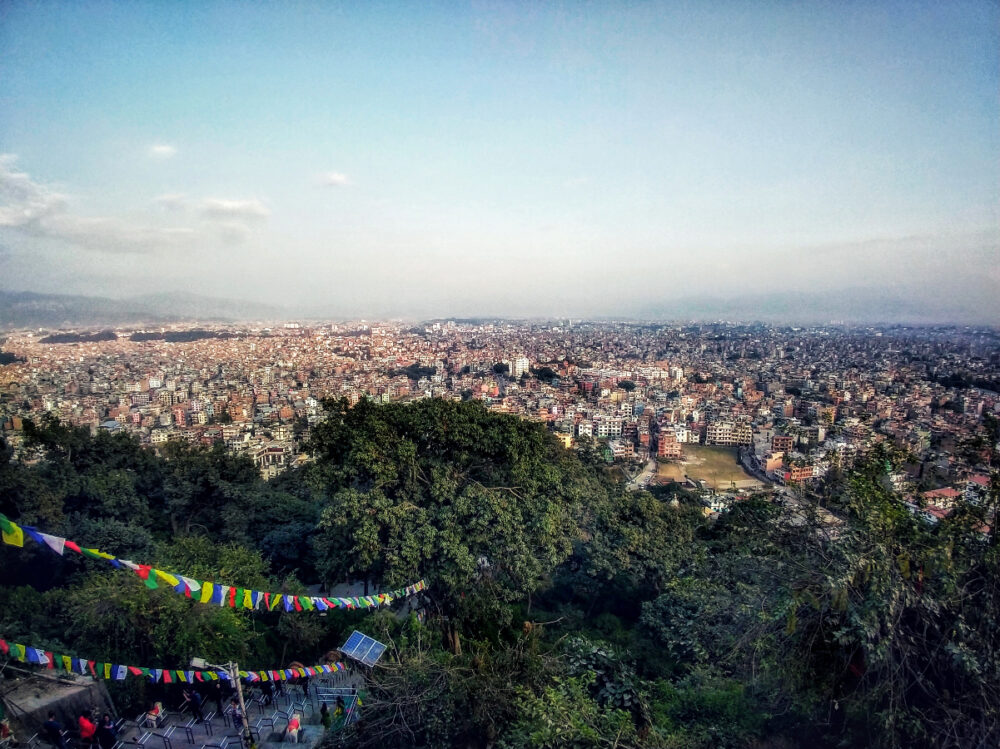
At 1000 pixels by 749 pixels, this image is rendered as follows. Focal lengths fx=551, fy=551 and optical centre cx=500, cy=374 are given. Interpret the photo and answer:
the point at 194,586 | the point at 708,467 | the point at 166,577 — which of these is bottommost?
the point at 708,467

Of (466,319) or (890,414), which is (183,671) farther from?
(466,319)

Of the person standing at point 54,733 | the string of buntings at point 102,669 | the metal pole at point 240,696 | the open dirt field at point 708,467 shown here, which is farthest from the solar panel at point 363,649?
the open dirt field at point 708,467

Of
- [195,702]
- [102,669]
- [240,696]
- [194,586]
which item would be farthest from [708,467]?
[102,669]

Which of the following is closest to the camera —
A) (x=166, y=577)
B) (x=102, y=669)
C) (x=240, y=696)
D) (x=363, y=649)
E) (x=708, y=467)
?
(x=166, y=577)

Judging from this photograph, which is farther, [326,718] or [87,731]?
[326,718]

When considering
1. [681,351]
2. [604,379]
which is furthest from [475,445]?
[681,351]

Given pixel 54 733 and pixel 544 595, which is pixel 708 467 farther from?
pixel 54 733

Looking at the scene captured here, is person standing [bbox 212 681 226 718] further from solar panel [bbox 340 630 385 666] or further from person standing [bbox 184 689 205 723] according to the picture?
solar panel [bbox 340 630 385 666]
